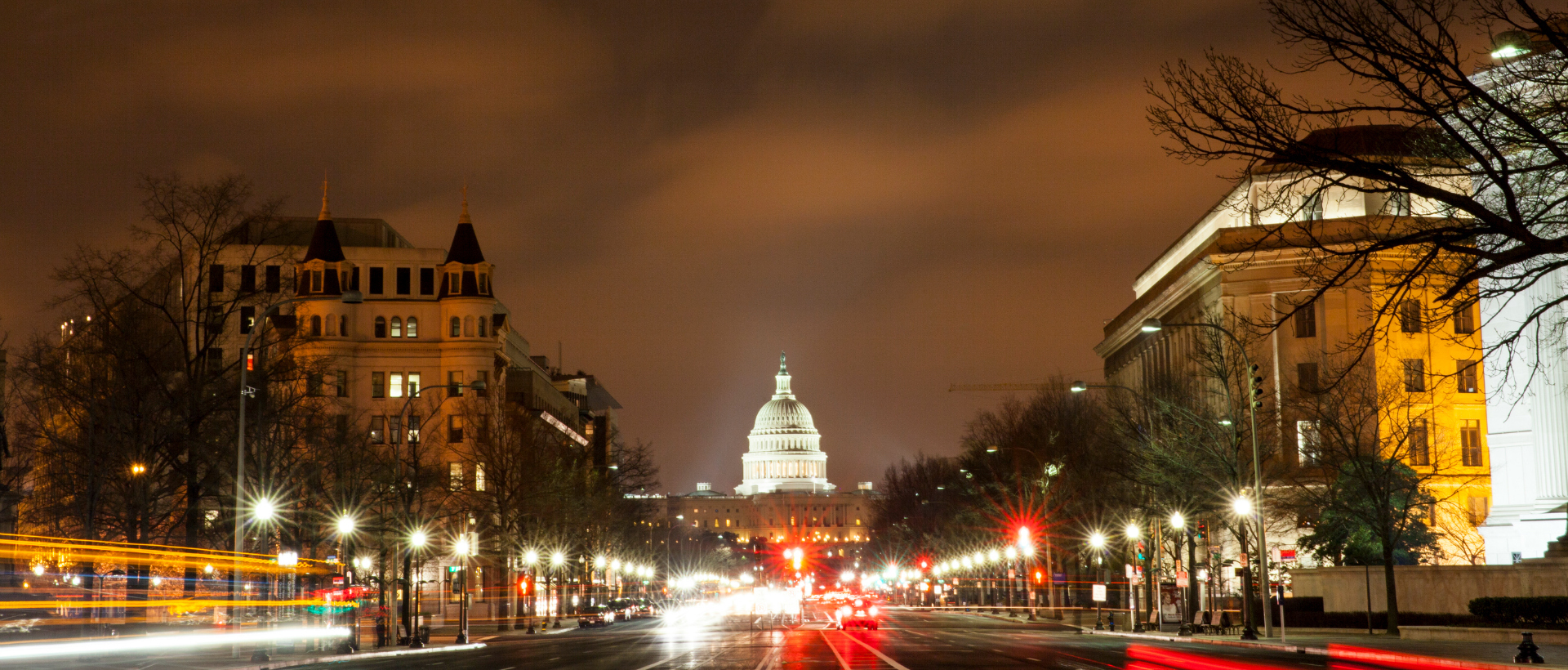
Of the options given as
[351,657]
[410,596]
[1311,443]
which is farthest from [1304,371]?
[351,657]

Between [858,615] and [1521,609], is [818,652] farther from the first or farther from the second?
[858,615]

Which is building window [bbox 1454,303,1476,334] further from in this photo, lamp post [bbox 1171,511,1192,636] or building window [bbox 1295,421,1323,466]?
lamp post [bbox 1171,511,1192,636]

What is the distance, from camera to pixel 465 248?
369 ft

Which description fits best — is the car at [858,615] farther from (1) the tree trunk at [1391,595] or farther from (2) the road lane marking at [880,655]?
(1) the tree trunk at [1391,595]

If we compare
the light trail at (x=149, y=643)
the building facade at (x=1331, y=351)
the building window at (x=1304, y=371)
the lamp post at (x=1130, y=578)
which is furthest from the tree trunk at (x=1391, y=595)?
the building window at (x=1304, y=371)

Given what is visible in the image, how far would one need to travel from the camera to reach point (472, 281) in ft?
369

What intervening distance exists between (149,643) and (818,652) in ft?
57.1

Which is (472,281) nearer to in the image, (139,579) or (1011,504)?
(1011,504)

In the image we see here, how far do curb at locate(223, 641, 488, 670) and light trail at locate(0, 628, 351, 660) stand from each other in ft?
3.42

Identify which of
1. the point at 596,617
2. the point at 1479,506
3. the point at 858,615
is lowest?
the point at 596,617

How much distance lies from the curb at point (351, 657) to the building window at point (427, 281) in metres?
57.3

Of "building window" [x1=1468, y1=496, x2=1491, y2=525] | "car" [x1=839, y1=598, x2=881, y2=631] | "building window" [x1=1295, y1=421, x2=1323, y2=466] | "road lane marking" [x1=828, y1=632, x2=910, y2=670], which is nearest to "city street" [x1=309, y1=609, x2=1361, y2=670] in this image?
"road lane marking" [x1=828, y1=632, x2=910, y2=670]

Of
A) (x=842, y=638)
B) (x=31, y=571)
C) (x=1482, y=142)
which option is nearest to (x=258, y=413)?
(x=31, y=571)

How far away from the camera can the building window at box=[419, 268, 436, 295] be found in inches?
4508
